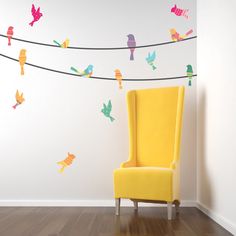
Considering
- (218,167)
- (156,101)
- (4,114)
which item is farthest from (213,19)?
(4,114)

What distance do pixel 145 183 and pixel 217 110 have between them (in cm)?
89

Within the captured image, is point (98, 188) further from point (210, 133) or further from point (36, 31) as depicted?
point (36, 31)

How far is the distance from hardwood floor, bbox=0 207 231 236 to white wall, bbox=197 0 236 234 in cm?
21

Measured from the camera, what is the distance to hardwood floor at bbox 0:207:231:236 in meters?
2.75

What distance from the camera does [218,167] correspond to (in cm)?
323

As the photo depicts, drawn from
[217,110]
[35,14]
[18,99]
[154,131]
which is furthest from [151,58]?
[18,99]

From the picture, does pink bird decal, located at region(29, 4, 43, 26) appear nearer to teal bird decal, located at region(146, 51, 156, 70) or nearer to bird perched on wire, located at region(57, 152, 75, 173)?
teal bird decal, located at region(146, 51, 156, 70)

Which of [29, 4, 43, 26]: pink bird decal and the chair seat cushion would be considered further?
[29, 4, 43, 26]: pink bird decal

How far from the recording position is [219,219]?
3.09m

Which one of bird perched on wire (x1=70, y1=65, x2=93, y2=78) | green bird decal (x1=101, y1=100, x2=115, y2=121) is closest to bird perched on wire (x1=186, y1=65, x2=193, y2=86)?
green bird decal (x1=101, y1=100, x2=115, y2=121)

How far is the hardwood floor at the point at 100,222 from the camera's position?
2752 mm

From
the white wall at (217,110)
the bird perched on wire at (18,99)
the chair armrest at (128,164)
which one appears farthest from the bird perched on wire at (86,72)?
the white wall at (217,110)

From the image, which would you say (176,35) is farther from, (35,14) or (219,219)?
(219,219)

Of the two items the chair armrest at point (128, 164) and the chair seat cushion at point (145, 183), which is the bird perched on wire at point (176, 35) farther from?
the chair seat cushion at point (145, 183)
